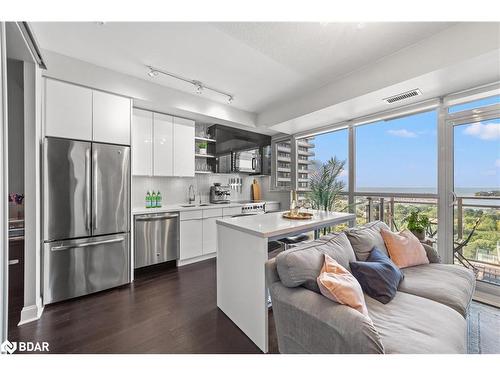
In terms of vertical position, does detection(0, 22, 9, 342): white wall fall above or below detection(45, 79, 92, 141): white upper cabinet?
below

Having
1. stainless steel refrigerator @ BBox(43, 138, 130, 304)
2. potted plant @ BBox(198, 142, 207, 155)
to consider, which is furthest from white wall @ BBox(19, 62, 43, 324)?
potted plant @ BBox(198, 142, 207, 155)

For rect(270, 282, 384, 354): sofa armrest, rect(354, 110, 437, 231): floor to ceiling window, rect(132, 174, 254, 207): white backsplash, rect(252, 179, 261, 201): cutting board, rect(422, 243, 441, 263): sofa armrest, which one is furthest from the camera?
rect(252, 179, 261, 201): cutting board

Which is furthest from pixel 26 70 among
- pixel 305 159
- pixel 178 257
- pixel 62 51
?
pixel 305 159

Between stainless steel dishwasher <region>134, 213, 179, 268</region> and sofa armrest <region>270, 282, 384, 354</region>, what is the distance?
7.18ft

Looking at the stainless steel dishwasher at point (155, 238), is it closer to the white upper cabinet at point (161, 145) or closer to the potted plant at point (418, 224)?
the white upper cabinet at point (161, 145)

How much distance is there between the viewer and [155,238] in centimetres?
299

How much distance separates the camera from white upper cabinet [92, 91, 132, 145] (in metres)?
2.42

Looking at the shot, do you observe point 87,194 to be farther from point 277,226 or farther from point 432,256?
point 432,256

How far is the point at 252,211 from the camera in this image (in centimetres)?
407

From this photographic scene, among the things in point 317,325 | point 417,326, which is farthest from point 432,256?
point 317,325

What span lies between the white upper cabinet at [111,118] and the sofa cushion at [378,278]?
286 centimetres

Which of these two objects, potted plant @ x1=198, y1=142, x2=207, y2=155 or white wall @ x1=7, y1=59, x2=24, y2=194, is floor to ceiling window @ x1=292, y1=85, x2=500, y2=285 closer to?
potted plant @ x1=198, y1=142, x2=207, y2=155

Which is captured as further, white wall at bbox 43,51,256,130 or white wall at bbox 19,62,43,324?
white wall at bbox 43,51,256,130

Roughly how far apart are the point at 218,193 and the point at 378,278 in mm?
3058
